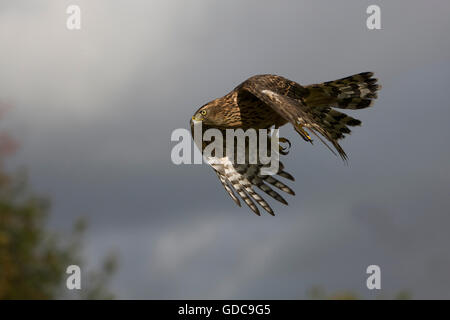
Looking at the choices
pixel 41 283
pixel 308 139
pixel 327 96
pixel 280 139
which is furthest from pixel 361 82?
pixel 41 283

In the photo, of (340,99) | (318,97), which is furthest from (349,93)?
(318,97)

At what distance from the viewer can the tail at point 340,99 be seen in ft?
37.8

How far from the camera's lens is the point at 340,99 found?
11.8m

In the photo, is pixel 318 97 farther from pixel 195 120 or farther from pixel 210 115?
pixel 195 120

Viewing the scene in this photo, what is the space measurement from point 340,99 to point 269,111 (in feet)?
5.03

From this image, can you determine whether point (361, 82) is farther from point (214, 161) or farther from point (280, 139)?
point (214, 161)

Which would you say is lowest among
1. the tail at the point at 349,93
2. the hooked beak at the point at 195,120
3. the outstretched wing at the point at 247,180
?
the outstretched wing at the point at 247,180

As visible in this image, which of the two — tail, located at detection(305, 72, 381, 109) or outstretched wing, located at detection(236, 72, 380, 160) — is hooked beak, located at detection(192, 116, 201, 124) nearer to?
outstretched wing, located at detection(236, 72, 380, 160)

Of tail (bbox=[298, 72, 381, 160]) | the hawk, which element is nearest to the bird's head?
the hawk

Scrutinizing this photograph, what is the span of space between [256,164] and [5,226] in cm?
1533

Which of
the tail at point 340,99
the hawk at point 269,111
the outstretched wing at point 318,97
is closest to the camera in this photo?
the outstretched wing at point 318,97

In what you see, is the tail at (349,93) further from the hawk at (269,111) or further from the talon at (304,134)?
the talon at (304,134)

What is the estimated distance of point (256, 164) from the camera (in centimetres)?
1240

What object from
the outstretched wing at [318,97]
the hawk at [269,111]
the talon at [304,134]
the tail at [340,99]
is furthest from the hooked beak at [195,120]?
the talon at [304,134]
